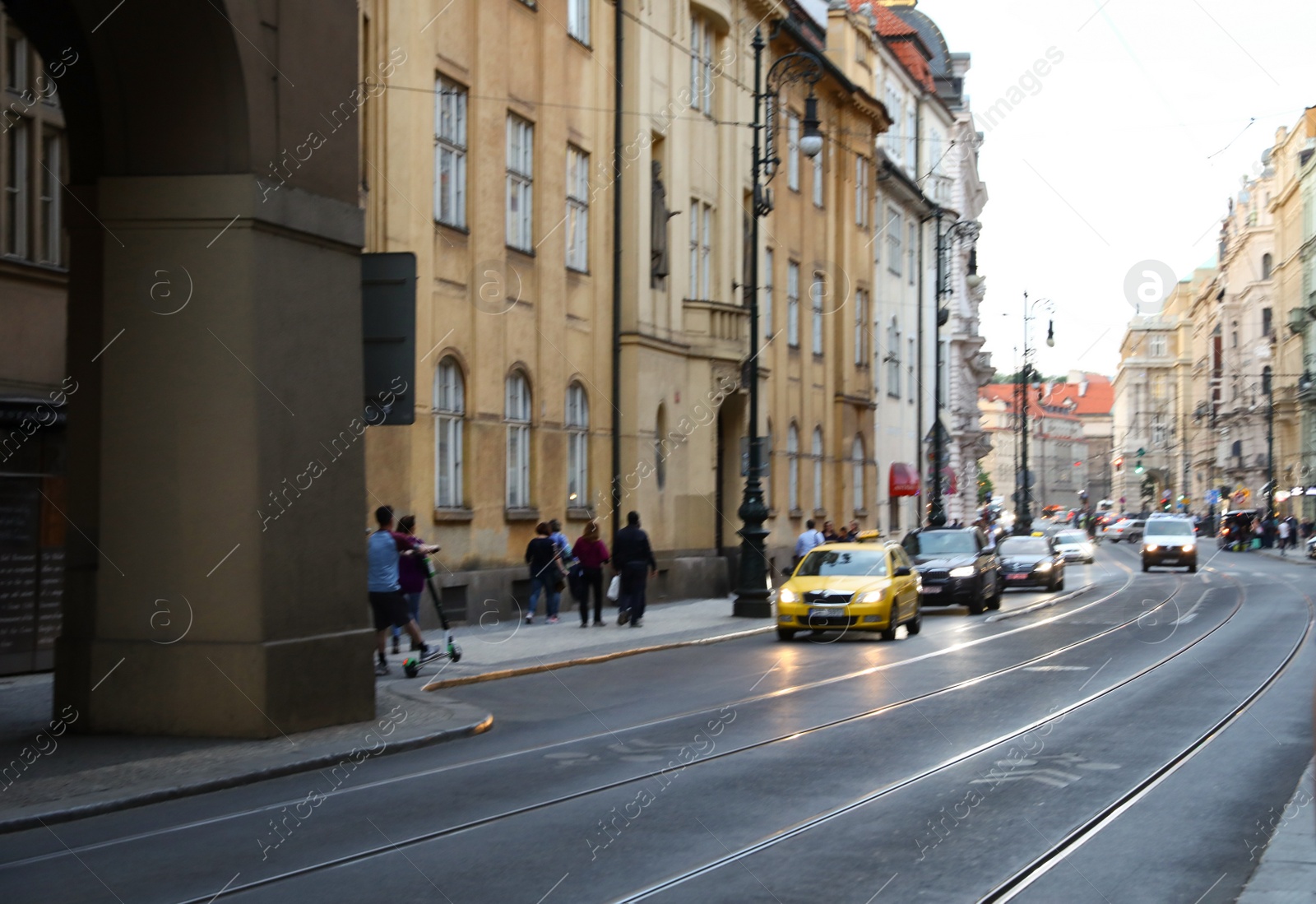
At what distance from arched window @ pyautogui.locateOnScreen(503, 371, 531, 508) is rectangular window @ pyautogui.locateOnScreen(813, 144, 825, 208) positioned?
20.0 metres

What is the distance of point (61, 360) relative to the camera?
16828 mm

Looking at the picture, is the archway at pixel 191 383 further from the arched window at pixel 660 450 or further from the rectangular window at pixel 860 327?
the rectangular window at pixel 860 327

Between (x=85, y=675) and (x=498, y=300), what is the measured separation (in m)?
14.2

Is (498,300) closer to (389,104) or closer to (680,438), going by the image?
(389,104)

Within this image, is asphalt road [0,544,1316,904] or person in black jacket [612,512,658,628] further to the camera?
person in black jacket [612,512,658,628]

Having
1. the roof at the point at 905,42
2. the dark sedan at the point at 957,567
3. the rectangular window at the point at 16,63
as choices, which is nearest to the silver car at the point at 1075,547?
the roof at the point at 905,42

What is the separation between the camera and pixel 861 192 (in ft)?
162

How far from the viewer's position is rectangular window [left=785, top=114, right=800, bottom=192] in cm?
4166

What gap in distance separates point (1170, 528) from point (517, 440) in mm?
37125

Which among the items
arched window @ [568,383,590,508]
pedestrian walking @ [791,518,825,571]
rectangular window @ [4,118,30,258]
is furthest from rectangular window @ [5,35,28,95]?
pedestrian walking @ [791,518,825,571]

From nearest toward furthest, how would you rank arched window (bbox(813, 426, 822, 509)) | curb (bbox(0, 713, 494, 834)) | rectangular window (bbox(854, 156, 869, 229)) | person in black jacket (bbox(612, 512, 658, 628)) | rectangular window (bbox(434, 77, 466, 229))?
curb (bbox(0, 713, 494, 834)) → rectangular window (bbox(434, 77, 466, 229)) → person in black jacket (bbox(612, 512, 658, 628)) → arched window (bbox(813, 426, 822, 509)) → rectangular window (bbox(854, 156, 869, 229))

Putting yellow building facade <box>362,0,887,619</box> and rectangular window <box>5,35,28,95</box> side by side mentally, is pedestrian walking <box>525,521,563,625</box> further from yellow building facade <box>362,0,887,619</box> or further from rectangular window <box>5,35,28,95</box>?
rectangular window <box>5,35,28,95</box>

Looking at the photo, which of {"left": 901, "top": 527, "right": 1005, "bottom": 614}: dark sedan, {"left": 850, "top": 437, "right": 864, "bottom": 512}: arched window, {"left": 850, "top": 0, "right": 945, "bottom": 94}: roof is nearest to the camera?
{"left": 901, "top": 527, "right": 1005, "bottom": 614}: dark sedan

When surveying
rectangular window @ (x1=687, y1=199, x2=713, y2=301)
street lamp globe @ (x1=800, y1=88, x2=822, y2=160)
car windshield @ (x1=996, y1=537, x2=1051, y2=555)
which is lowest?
car windshield @ (x1=996, y1=537, x2=1051, y2=555)
